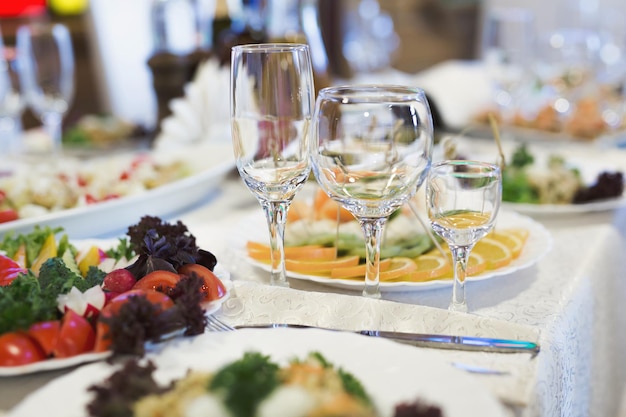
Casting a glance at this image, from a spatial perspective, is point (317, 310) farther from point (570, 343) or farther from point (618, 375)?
point (618, 375)

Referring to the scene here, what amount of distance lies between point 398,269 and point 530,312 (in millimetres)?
182

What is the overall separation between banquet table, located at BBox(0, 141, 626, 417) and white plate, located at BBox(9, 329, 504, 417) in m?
0.07

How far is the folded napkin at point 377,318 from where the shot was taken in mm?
686

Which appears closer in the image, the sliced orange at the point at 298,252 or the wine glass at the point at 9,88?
the sliced orange at the point at 298,252

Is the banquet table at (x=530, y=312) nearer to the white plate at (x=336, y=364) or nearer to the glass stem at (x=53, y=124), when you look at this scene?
the white plate at (x=336, y=364)

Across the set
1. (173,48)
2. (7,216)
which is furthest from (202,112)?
(7,216)

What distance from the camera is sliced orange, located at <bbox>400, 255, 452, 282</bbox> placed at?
93 centimetres

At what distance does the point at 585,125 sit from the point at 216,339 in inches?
61.1

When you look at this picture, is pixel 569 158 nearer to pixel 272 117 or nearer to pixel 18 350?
pixel 272 117

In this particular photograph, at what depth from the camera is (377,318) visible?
2.59ft

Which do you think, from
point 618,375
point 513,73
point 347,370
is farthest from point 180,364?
point 513,73

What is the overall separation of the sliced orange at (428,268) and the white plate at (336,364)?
0.87 ft

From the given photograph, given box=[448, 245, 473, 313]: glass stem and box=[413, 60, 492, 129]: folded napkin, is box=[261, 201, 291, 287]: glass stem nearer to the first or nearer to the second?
box=[448, 245, 473, 313]: glass stem

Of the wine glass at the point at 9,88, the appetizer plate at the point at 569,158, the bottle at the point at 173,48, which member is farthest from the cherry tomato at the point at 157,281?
the wine glass at the point at 9,88
